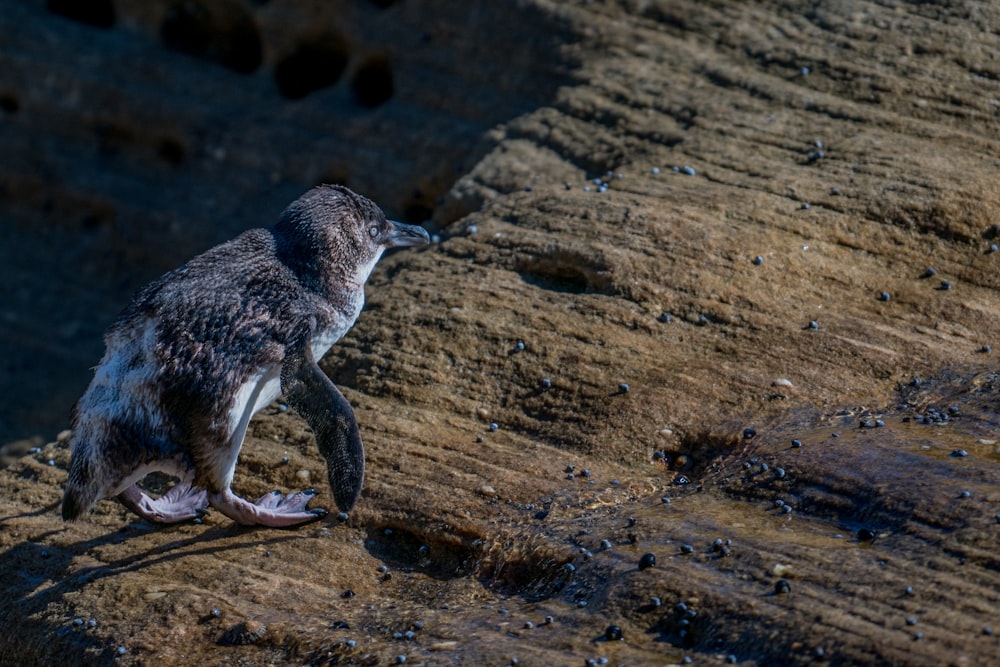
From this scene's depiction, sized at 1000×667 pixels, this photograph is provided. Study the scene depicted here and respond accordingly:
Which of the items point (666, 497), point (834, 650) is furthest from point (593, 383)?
point (834, 650)

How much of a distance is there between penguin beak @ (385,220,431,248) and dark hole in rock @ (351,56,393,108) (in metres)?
3.46

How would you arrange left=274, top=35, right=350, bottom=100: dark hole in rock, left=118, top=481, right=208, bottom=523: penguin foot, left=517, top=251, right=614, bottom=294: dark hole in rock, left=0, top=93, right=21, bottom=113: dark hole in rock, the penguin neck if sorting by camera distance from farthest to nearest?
left=0, top=93, right=21, bottom=113: dark hole in rock, left=274, top=35, right=350, bottom=100: dark hole in rock, left=517, top=251, right=614, bottom=294: dark hole in rock, the penguin neck, left=118, top=481, right=208, bottom=523: penguin foot

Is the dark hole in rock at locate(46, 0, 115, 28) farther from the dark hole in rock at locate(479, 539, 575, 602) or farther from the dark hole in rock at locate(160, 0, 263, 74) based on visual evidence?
the dark hole in rock at locate(479, 539, 575, 602)

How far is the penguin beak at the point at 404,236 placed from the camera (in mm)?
6363

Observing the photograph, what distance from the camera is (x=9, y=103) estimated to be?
10969 mm

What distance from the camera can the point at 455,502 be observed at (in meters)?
5.27

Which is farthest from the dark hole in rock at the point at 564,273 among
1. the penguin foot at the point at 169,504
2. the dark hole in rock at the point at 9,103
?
the dark hole in rock at the point at 9,103

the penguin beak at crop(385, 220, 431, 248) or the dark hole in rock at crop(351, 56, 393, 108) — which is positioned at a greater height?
the dark hole in rock at crop(351, 56, 393, 108)

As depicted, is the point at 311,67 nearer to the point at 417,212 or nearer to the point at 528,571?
the point at 417,212

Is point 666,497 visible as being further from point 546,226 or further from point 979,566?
point 546,226

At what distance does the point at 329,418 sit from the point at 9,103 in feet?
24.7

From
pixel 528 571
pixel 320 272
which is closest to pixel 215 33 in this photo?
pixel 320 272

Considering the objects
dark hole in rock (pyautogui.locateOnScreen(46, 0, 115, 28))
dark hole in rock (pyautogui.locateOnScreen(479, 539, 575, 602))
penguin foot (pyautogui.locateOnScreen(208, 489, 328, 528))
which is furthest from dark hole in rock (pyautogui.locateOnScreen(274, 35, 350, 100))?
dark hole in rock (pyautogui.locateOnScreen(479, 539, 575, 602))

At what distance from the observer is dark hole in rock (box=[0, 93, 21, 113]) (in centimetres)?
1092
